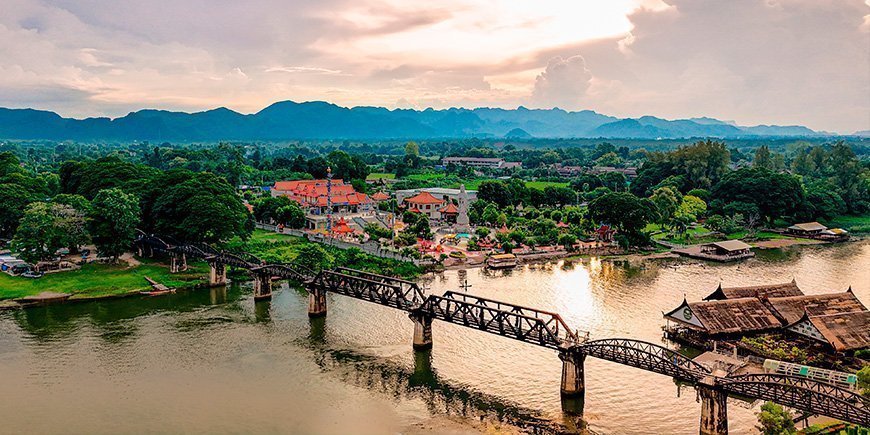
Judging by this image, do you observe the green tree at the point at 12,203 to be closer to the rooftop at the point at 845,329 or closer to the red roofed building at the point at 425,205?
the red roofed building at the point at 425,205

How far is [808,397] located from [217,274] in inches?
1805

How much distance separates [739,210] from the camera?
8838cm

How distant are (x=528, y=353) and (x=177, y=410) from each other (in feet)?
65.8

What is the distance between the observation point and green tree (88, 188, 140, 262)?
183 feet

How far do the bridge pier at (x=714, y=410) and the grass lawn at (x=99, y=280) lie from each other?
142 ft

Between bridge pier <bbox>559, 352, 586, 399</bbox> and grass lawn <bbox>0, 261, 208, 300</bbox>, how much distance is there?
3649 cm

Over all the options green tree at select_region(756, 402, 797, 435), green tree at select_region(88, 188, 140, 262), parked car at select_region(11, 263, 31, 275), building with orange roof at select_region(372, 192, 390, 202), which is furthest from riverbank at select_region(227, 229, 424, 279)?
green tree at select_region(756, 402, 797, 435)

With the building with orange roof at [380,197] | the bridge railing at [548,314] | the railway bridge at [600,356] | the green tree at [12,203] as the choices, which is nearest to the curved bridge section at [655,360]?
the railway bridge at [600,356]

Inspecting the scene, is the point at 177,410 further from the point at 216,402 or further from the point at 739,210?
the point at 739,210

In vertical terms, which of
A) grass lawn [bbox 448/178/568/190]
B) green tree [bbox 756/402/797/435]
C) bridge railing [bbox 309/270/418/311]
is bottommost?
green tree [bbox 756/402/797/435]

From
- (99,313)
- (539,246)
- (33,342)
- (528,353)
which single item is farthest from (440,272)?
(33,342)

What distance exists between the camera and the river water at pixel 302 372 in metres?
29.6

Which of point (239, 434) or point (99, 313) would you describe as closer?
point (239, 434)

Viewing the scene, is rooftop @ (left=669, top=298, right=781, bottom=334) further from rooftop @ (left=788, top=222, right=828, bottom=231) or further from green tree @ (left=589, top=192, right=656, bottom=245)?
rooftop @ (left=788, top=222, right=828, bottom=231)
